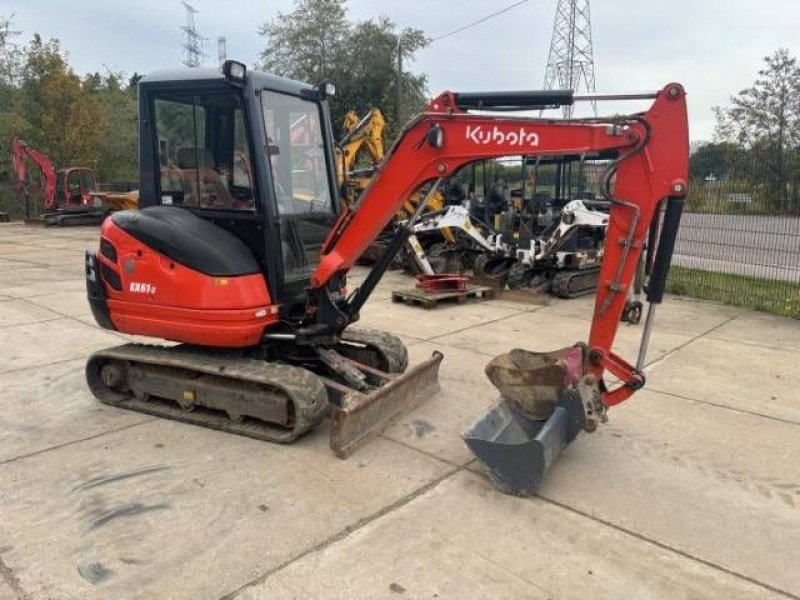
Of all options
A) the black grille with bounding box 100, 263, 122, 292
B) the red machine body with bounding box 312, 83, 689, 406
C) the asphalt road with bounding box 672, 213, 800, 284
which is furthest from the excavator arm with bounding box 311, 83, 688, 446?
the asphalt road with bounding box 672, 213, 800, 284

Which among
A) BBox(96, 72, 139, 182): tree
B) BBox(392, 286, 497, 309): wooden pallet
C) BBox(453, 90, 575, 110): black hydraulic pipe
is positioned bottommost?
BBox(392, 286, 497, 309): wooden pallet

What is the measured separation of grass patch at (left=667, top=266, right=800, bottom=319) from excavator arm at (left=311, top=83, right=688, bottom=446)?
593cm

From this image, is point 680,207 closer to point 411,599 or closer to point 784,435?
point 784,435

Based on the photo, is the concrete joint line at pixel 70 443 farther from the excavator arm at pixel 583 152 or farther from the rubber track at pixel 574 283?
→ the rubber track at pixel 574 283

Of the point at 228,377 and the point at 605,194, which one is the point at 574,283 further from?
the point at 228,377

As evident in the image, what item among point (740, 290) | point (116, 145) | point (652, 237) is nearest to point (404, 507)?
point (652, 237)

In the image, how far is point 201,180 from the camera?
182 inches

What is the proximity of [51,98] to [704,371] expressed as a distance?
27.4 meters

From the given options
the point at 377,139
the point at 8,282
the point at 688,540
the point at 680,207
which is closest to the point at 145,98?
the point at 680,207

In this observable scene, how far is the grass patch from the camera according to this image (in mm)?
8844

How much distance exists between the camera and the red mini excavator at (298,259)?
375cm

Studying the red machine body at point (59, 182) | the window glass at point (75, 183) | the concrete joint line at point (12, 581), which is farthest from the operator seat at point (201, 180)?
the window glass at point (75, 183)

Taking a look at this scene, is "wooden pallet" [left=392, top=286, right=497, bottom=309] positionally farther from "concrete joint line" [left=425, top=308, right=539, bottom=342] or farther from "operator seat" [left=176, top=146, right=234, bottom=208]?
"operator seat" [left=176, top=146, right=234, bottom=208]

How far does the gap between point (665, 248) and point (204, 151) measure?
3.07 m
